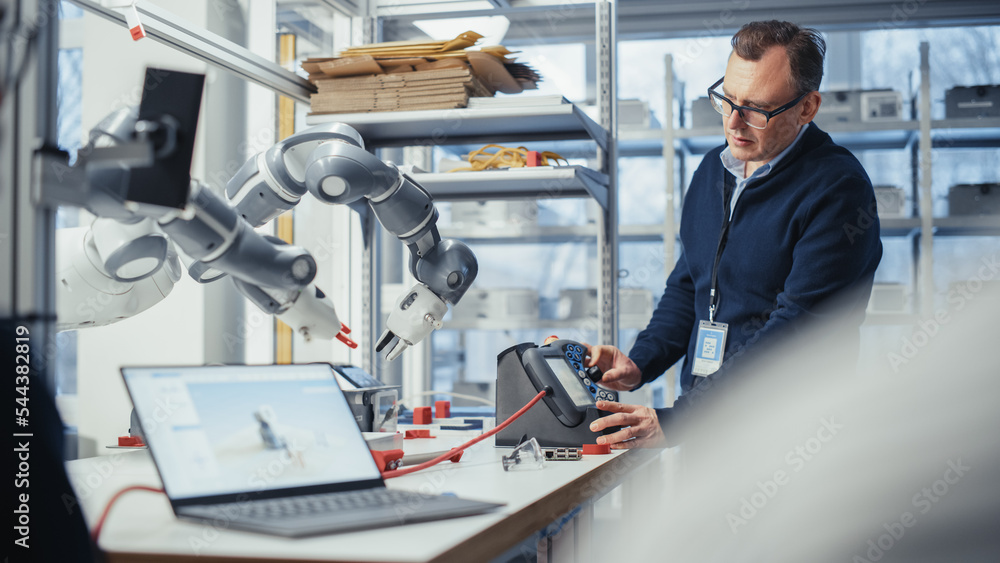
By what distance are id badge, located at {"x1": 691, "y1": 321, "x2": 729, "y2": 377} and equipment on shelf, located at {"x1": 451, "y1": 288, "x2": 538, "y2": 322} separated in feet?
5.92

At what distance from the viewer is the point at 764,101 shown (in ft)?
5.41

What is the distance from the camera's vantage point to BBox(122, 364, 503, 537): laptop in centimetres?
79

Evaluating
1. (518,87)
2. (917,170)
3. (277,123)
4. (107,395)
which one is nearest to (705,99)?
(917,170)

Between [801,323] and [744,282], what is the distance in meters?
0.18

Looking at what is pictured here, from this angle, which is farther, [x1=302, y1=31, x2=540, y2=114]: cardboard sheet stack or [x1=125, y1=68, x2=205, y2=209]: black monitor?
[x1=302, y1=31, x2=540, y2=114]: cardboard sheet stack

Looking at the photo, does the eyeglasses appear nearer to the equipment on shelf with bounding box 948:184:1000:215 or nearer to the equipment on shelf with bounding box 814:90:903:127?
the equipment on shelf with bounding box 814:90:903:127

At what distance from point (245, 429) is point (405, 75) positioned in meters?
1.44

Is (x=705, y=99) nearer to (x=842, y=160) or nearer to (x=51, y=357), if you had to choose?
(x=842, y=160)

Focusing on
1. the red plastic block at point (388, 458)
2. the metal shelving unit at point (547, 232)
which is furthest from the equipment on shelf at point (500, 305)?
the red plastic block at point (388, 458)

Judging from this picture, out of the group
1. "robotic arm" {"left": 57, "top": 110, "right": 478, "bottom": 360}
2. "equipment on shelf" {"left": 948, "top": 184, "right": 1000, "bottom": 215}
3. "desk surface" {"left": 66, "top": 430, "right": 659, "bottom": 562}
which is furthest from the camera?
"equipment on shelf" {"left": 948, "top": 184, "right": 1000, "bottom": 215}

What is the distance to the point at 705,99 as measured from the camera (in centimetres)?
346

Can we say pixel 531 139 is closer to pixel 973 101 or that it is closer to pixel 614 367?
pixel 614 367

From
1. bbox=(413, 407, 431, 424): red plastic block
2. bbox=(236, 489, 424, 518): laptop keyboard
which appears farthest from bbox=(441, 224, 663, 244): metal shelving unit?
bbox=(236, 489, 424, 518): laptop keyboard

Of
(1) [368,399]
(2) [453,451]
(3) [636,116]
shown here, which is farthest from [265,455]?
(3) [636,116]
